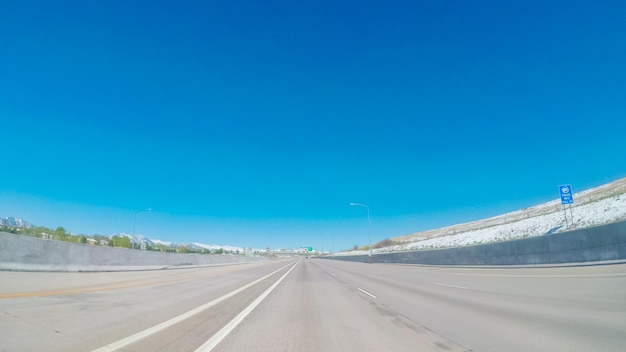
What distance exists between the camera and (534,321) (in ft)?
26.8

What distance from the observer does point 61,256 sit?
66.2 ft

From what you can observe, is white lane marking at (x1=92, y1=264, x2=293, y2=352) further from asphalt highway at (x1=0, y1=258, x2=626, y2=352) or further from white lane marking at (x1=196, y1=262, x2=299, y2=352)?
white lane marking at (x1=196, y1=262, x2=299, y2=352)

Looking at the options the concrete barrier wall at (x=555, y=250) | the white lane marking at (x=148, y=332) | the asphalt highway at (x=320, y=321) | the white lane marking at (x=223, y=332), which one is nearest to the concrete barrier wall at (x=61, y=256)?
the asphalt highway at (x=320, y=321)

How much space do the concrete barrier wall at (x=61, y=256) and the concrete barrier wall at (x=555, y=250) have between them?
25.7 metres

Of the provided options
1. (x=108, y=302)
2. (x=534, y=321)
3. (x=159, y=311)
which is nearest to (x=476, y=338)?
(x=534, y=321)

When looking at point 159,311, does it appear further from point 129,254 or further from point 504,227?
point 504,227

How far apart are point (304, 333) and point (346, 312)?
123 inches

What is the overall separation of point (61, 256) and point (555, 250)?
1025 inches

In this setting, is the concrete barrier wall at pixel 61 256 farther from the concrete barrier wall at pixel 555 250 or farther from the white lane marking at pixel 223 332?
the concrete barrier wall at pixel 555 250

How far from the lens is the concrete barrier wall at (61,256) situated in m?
16.8

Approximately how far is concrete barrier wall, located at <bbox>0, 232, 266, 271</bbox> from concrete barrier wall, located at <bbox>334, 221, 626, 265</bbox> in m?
25.7

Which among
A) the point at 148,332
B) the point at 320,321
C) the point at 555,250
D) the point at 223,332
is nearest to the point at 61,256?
the point at 148,332

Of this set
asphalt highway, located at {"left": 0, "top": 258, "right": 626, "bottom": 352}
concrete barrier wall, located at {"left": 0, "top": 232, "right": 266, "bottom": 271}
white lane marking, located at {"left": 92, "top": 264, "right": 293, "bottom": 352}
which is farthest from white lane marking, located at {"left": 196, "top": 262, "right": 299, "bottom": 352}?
concrete barrier wall, located at {"left": 0, "top": 232, "right": 266, "bottom": 271}

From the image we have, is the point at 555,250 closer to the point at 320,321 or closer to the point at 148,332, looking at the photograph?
the point at 320,321
